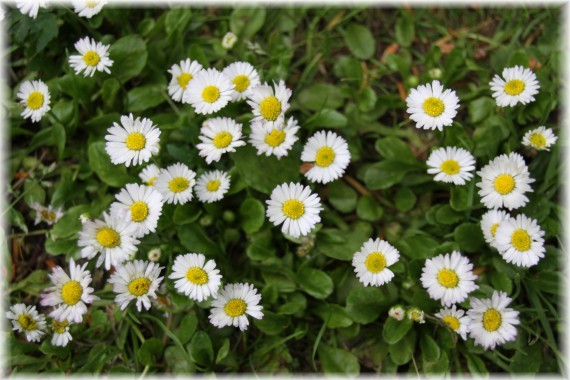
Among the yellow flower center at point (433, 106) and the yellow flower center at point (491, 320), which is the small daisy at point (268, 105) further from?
the yellow flower center at point (491, 320)

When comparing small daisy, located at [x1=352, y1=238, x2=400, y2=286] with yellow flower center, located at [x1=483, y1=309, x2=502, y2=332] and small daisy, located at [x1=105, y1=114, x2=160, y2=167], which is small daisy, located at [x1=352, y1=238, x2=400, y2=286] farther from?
small daisy, located at [x1=105, y1=114, x2=160, y2=167]

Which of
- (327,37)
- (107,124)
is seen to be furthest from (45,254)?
(327,37)

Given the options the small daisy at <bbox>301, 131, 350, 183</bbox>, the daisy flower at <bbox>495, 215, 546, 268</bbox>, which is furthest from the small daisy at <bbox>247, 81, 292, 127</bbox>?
the daisy flower at <bbox>495, 215, 546, 268</bbox>

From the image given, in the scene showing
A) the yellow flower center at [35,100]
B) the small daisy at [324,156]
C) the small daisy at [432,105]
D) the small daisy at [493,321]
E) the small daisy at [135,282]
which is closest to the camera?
the small daisy at [135,282]

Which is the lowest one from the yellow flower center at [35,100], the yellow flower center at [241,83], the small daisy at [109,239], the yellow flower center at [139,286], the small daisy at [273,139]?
the yellow flower center at [139,286]

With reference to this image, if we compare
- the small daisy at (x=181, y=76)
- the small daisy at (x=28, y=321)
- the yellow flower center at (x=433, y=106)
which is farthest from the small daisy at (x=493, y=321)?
the small daisy at (x=28, y=321)

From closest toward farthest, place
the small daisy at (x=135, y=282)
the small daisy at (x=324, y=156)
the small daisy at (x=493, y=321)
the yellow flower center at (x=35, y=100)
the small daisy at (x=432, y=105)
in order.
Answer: the small daisy at (x=135, y=282)
the small daisy at (x=493, y=321)
the small daisy at (x=432, y=105)
the small daisy at (x=324, y=156)
the yellow flower center at (x=35, y=100)

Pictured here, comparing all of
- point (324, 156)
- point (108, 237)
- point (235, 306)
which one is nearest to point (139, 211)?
point (108, 237)

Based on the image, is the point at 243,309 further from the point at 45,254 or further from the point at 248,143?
the point at 45,254
